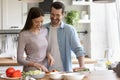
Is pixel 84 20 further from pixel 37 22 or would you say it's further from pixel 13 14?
pixel 37 22

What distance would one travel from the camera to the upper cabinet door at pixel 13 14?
185 inches

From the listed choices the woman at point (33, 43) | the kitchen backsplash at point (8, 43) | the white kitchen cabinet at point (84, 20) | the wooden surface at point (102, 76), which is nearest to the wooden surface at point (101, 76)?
the wooden surface at point (102, 76)

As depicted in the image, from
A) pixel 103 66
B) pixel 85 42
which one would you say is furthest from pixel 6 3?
pixel 103 66

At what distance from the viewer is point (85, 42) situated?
515cm

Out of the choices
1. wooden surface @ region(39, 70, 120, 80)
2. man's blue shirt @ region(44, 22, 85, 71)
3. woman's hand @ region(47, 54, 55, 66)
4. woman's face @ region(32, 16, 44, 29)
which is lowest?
wooden surface @ region(39, 70, 120, 80)

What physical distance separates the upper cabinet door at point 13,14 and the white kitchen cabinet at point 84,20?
900 millimetres

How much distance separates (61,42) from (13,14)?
1903mm

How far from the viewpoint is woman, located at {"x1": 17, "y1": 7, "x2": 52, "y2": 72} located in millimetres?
2902

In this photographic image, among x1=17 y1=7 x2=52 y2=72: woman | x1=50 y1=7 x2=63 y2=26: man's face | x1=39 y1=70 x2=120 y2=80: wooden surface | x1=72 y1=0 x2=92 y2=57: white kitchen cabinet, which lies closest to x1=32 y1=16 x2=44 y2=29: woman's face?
x1=17 y1=7 x2=52 y2=72: woman

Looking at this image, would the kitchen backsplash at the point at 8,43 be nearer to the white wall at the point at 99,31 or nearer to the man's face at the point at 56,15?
the white wall at the point at 99,31

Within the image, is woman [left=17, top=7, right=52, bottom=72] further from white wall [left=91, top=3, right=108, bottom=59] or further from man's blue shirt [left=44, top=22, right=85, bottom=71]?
white wall [left=91, top=3, right=108, bottom=59]

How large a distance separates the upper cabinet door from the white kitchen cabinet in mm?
900

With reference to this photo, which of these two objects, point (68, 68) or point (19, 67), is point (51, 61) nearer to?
point (68, 68)

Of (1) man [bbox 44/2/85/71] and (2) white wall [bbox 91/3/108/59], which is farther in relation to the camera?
(2) white wall [bbox 91/3/108/59]
